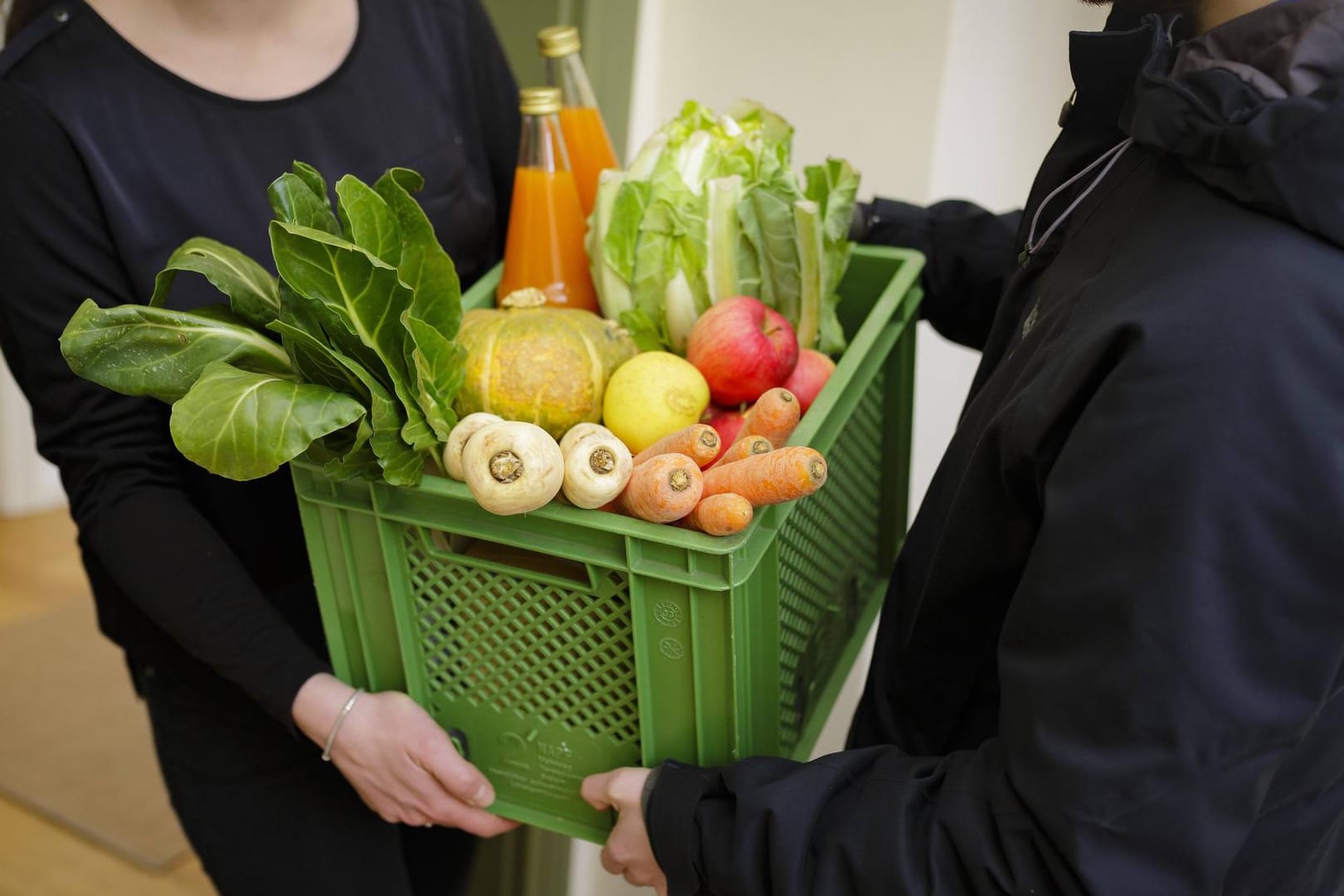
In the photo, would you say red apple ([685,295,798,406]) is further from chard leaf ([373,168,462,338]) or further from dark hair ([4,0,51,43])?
dark hair ([4,0,51,43])

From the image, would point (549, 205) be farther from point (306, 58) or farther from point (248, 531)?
point (248, 531)

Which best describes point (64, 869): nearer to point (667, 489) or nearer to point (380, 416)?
point (380, 416)

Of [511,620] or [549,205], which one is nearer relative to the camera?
[511,620]

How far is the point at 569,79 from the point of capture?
1051 millimetres

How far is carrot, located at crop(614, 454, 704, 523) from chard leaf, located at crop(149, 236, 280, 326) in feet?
0.96

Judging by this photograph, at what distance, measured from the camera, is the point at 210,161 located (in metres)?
0.96

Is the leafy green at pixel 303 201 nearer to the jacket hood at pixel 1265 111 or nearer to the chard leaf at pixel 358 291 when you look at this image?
the chard leaf at pixel 358 291

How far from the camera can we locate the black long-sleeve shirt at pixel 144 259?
0.89 meters

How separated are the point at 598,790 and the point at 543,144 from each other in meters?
0.55

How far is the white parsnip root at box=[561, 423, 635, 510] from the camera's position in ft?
2.23

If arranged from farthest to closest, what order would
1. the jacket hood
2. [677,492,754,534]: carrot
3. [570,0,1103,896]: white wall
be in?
[570,0,1103,896]: white wall
[677,492,754,534]: carrot
the jacket hood

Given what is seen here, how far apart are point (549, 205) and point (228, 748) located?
0.58m

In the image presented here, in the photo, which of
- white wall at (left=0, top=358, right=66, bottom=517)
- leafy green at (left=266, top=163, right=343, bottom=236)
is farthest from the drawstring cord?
white wall at (left=0, top=358, right=66, bottom=517)

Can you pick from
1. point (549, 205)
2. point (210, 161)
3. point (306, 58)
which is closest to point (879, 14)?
point (549, 205)
